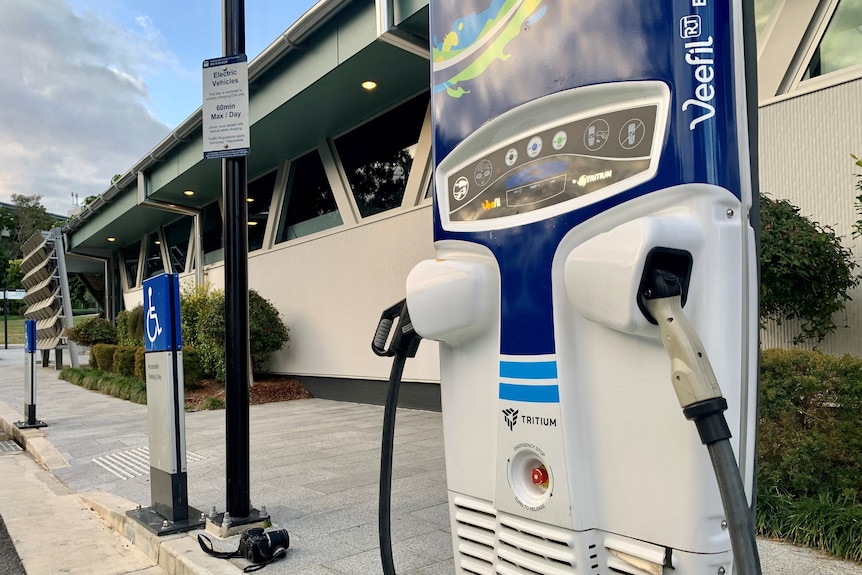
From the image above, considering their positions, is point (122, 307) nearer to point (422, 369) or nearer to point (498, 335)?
point (422, 369)

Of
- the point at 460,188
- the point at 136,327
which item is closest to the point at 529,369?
the point at 460,188

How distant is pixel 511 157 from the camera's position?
1843 millimetres

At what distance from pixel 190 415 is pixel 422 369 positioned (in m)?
3.94

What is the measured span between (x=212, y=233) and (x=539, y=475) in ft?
52.4

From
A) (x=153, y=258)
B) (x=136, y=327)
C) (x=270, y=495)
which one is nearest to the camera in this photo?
(x=270, y=495)

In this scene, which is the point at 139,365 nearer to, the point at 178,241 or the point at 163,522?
the point at 178,241

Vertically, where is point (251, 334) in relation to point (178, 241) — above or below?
below

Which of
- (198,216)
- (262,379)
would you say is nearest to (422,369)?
(262,379)

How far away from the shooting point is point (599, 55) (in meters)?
1.61

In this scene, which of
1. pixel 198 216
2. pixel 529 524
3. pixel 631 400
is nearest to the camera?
pixel 631 400

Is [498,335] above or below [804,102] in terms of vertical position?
below

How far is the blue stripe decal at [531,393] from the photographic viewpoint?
168 centimetres

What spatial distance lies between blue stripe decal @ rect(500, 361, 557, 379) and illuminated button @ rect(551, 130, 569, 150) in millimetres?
582

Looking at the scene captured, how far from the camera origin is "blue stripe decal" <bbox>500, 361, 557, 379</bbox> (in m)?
1.68
